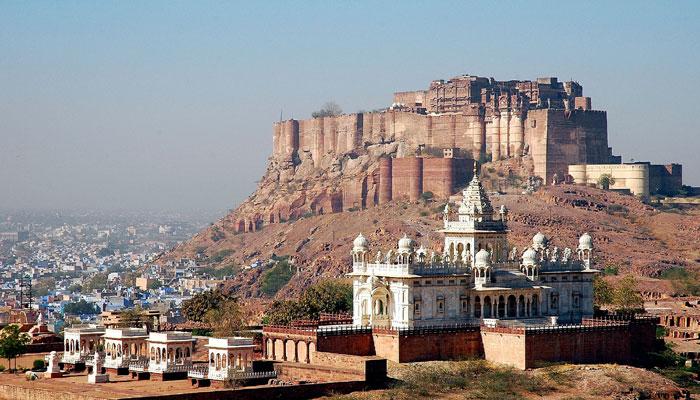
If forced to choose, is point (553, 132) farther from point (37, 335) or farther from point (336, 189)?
point (37, 335)

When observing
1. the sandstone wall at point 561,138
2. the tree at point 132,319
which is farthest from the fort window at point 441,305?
the sandstone wall at point 561,138

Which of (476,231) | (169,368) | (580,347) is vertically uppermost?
(476,231)

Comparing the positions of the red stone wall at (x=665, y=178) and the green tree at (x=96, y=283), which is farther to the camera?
the green tree at (x=96, y=283)

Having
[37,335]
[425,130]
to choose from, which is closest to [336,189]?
[425,130]

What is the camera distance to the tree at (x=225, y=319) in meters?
75.6

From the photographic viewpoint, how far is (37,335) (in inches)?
2936

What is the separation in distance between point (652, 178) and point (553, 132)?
32.5 ft

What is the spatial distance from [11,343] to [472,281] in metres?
19.1

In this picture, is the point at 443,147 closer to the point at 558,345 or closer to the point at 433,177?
the point at 433,177

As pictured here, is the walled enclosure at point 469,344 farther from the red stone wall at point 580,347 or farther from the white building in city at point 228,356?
the white building in city at point 228,356

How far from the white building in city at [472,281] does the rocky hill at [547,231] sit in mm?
31086

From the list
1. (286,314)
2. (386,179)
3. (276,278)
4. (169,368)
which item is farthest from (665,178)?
(169,368)

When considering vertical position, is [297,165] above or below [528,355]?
above

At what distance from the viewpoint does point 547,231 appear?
116m
